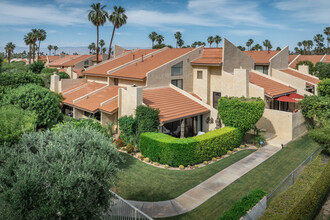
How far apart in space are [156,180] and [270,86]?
20052mm

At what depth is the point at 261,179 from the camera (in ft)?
51.1

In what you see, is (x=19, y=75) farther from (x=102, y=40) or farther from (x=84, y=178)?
(x=102, y=40)

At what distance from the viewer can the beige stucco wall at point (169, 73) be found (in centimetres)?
2601

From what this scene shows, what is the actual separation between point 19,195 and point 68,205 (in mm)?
1415

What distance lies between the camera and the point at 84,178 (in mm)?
7918

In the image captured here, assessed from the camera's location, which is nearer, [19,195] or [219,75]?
[19,195]

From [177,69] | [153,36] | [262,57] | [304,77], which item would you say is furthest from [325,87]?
Answer: [153,36]

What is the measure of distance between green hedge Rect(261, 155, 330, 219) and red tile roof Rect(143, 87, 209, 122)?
427 inches

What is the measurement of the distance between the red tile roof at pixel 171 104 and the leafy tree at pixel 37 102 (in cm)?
902

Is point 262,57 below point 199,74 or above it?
above

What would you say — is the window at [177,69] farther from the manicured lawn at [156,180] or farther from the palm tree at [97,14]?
the palm tree at [97,14]

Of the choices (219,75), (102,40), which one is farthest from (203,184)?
(102,40)

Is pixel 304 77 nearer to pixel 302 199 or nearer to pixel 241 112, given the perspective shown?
pixel 241 112

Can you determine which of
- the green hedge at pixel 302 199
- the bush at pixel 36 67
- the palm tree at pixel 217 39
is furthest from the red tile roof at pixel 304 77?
the bush at pixel 36 67
